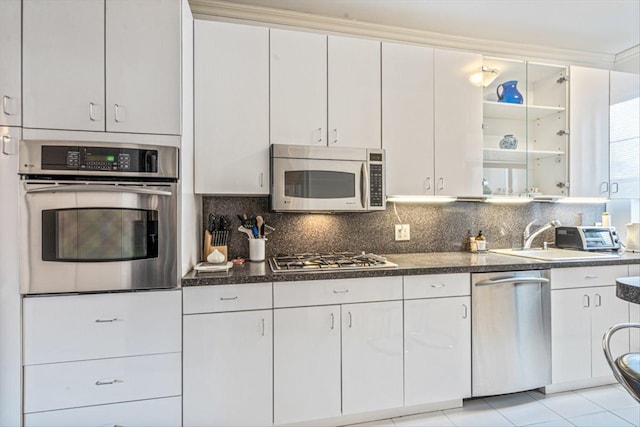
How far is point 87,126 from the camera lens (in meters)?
1.58

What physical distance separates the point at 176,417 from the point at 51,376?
23.6 inches

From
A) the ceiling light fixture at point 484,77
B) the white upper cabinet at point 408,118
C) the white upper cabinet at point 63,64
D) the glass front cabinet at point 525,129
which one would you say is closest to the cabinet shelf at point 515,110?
the glass front cabinet at point 525,129

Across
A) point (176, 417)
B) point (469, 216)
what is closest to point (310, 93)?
point (469, 216)

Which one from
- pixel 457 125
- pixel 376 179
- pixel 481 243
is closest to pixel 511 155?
pixel 457 125

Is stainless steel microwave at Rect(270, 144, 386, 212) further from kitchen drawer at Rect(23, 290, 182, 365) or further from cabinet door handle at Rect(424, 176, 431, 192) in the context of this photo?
kitchen drawer at Rect(23, 290, 182, 365)

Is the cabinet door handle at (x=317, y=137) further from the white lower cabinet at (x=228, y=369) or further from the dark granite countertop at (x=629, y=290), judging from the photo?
the dark granite countertop at (x=629, y=290)

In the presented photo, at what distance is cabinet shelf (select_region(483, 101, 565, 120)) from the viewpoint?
2.51 meters

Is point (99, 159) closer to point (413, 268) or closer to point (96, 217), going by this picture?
point (96, 217)

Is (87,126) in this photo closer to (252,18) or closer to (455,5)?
(252,18)

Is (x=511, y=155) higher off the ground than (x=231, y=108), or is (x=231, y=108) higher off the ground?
(x=231, y=108)

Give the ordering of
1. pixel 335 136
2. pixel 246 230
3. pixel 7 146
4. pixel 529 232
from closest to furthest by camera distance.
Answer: pixel 7 146 → pixel 335 136 → pixel 246 230 → pixel 529 232

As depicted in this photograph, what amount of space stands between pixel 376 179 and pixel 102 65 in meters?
1.61

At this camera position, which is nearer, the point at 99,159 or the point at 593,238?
the point at 99,159

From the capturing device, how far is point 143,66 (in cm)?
163
